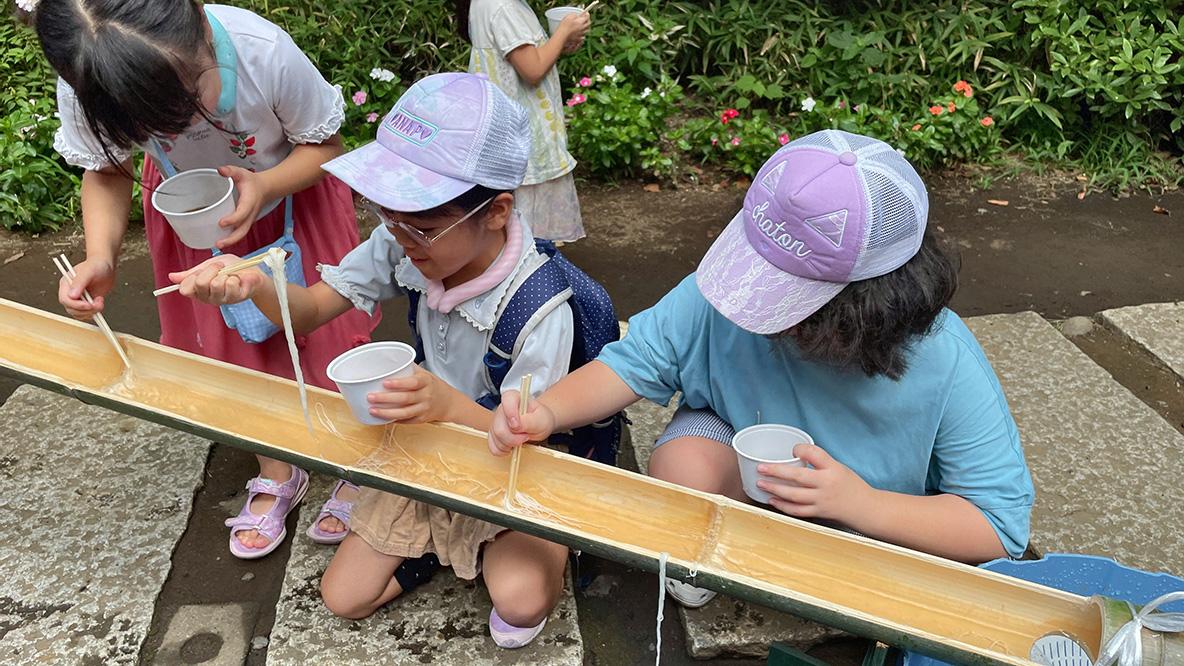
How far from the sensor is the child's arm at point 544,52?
133 inches

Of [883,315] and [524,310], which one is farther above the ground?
[883,315]

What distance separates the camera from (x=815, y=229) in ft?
5.21

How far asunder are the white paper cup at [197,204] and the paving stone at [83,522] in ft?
2.90

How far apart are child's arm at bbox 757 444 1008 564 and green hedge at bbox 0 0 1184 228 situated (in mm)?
3134

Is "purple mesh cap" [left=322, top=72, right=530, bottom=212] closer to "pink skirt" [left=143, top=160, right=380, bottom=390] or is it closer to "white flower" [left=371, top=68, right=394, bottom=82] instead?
"pink skirt" [left=143, top=160, right=380, bottom=390]

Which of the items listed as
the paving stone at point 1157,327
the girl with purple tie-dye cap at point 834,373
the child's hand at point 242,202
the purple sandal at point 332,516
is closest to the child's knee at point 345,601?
the purple sandal at point 332,516

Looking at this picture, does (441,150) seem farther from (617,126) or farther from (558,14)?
(617,126)

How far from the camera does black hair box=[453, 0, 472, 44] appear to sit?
3.51 m

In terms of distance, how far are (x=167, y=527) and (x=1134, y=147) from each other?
16.2 ft

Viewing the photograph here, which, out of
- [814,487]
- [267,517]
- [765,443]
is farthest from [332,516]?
[814,487]

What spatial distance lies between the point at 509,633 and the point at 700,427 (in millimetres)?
656

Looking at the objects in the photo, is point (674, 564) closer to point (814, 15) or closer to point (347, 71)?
point (347, 71)

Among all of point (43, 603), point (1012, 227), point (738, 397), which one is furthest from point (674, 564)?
point (1012, 227)

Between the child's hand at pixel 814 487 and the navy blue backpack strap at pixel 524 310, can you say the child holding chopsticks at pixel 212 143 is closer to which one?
the navy blue backpack strap at pixel 524 310
